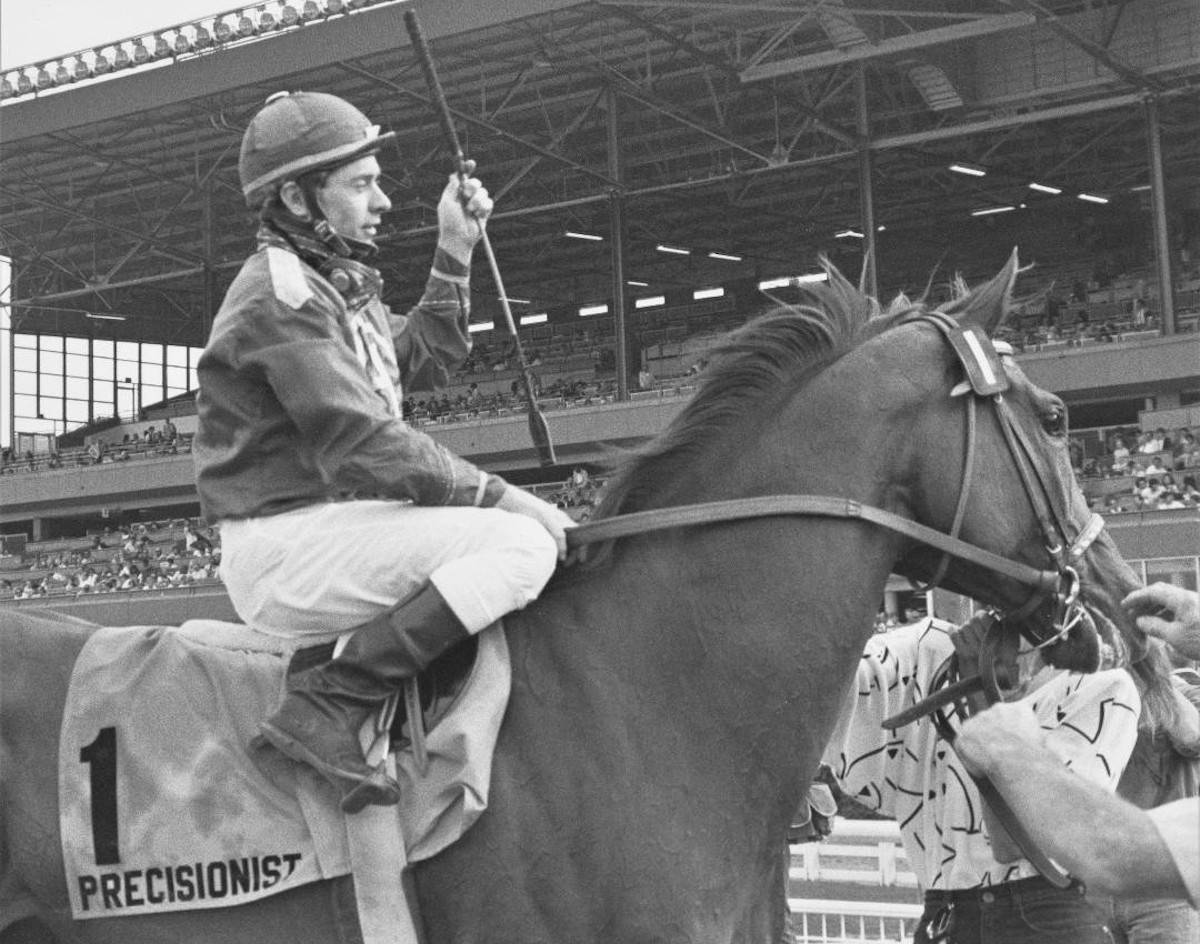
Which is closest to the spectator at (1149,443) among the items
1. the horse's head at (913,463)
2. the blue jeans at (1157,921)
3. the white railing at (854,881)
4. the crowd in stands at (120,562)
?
the crowd in stands at (120,562)

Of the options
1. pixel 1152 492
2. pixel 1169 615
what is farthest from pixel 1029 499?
pixel 1152 492

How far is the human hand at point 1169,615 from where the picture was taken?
269 cm

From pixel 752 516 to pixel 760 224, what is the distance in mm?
31020

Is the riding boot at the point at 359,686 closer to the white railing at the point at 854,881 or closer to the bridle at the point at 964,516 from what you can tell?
the bridle at the point at 964,516

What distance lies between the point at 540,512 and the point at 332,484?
0.36 meters

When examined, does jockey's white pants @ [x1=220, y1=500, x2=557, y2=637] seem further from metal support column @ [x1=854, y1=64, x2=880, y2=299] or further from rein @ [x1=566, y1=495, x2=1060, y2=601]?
metal support column @ [x1=854, y1=64, x2=880, y2=299]

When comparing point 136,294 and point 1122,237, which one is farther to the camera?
point 136,294

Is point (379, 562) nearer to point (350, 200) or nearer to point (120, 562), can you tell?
point (350, 200)

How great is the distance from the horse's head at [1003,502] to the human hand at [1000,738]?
787 millimetres

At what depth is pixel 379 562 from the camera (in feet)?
8.49

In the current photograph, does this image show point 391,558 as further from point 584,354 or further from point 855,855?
point 584,354

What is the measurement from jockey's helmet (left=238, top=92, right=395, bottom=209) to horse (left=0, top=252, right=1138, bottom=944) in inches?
30.4

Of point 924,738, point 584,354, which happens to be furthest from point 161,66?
point 924,738

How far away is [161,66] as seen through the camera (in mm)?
26750
